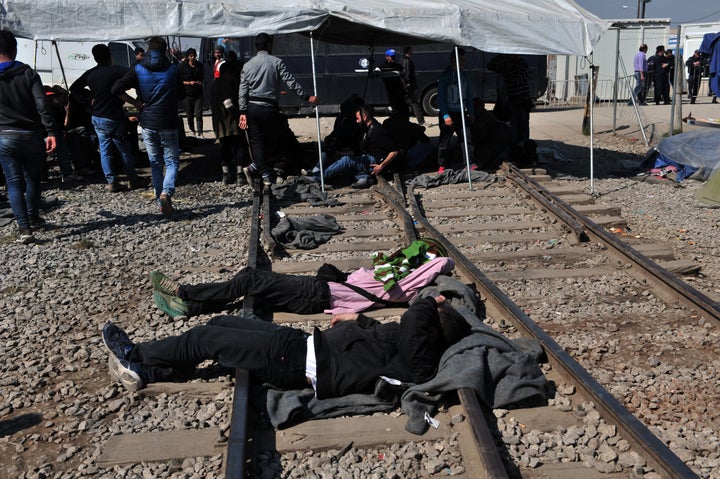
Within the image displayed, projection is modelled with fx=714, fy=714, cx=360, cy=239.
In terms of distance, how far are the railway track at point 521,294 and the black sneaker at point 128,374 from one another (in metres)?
0.81

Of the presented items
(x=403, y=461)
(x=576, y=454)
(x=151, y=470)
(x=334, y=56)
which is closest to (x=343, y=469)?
(x=403, y=461)

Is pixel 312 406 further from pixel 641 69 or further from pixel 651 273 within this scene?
pixel 641 69

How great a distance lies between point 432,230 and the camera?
808 centimetres

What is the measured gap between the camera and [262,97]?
10297 mm

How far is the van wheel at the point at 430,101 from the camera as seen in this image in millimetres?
21094

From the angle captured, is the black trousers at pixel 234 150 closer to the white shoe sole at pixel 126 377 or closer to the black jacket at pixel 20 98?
the black jacket at pixel 20 98

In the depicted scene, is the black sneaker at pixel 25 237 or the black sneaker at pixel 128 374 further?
the black sneaker at pixel 25 237

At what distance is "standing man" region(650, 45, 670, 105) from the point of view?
2502 cm

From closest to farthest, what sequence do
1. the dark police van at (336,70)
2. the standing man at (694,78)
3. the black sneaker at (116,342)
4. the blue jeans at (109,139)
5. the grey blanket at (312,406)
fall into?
the grey blanket at (312,406) → the black sneaker at (116,342) → the blue jeans at (109,139) → the dark police van at (336,70) → the standing man at (694,78)

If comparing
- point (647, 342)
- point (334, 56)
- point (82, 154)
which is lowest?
point (647, 342)

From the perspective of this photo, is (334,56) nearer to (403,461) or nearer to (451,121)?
(451,121)

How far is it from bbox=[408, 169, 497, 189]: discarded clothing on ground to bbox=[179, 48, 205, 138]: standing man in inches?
265

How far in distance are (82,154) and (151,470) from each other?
9852 millimetres

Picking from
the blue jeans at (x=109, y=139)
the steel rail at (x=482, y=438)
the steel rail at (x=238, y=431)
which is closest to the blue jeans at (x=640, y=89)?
the blue jeans at (x=109, y=139)
